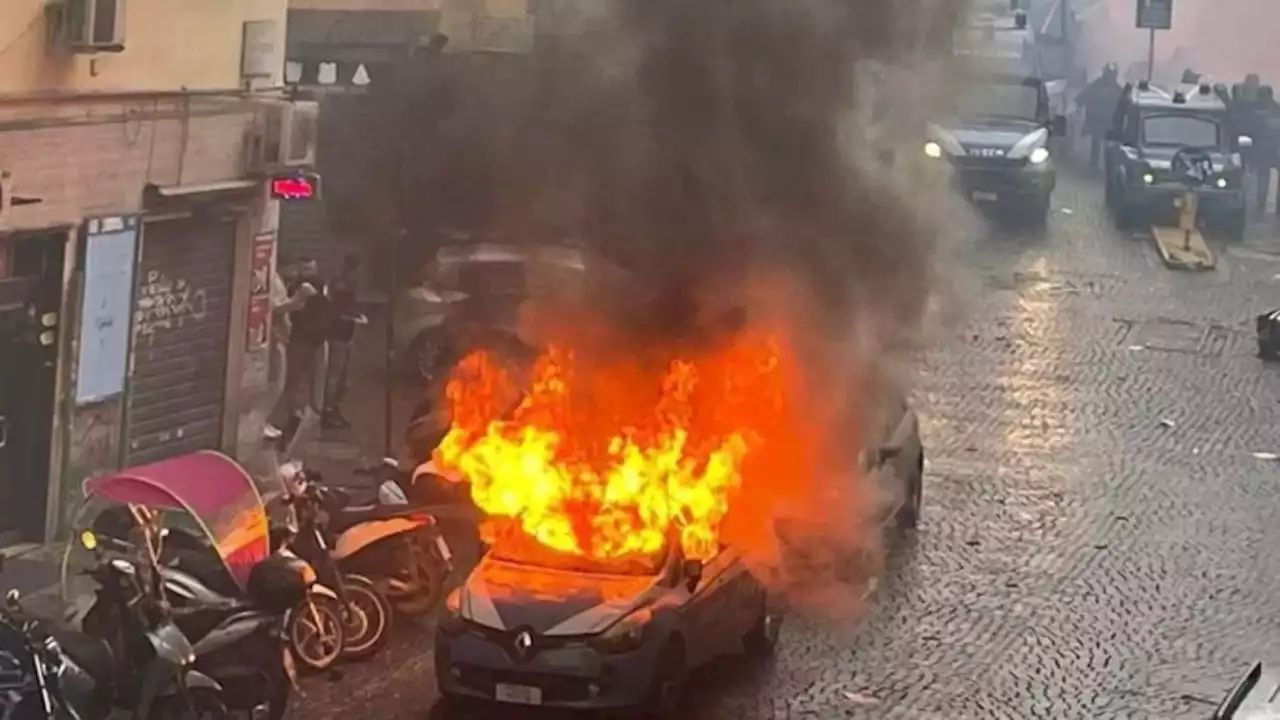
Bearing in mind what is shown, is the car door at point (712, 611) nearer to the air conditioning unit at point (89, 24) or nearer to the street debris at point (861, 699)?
the street debris at point (861, 699)

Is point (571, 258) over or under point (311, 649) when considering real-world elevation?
over

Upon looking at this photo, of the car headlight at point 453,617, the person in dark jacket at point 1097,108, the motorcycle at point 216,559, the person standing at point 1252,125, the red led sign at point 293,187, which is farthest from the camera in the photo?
the person in dark jacket at point 1097,108

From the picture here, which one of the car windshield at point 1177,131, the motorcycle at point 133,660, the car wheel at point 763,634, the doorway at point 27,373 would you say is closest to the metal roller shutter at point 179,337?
the doorway at point 27,373

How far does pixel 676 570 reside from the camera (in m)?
10.1

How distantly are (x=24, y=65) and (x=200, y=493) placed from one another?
4.14m

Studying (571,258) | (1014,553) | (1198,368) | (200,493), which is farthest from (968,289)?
(200,493)

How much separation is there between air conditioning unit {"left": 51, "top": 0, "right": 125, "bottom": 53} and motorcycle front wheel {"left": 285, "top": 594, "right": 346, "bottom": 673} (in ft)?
14.1

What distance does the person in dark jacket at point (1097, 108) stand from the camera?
36.6 m

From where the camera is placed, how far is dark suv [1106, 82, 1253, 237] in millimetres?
31156

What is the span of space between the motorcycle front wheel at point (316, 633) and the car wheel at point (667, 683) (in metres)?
1.87

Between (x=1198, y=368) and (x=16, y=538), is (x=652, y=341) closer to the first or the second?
(x=16, y=538)

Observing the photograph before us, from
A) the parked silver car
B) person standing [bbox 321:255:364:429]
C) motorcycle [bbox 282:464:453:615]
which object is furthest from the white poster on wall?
person standing [bbox 321:255:364:429]

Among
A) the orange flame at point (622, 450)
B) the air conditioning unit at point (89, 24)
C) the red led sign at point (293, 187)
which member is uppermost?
the air conditioning unit at point (89, 24)

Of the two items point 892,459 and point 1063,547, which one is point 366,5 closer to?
point 892,459
